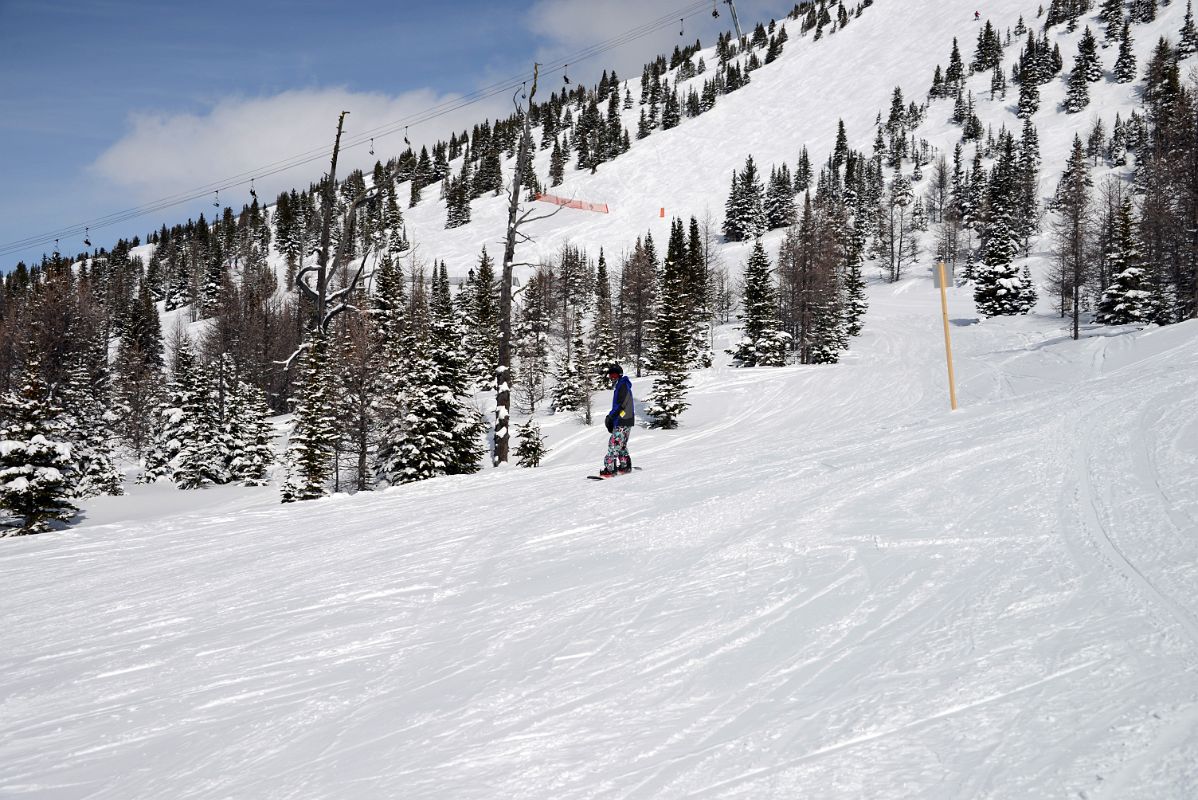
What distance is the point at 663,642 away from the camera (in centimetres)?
374

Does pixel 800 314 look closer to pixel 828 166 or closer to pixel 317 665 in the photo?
pixel 317 665

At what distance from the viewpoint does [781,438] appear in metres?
12.5

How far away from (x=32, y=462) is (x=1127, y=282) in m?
57.9

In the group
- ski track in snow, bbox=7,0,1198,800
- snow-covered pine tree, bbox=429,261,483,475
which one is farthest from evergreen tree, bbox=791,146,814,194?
ski track in snow, bbox=7,0,1198,800

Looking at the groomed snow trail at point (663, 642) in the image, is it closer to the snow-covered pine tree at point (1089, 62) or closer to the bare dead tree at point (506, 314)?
the bare dead tree at point (506, 314)

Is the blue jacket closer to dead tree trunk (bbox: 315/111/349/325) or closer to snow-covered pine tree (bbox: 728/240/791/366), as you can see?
dead tree trunk (bbox: 315/111/349/325)

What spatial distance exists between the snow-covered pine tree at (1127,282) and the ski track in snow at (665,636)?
40.4 metres

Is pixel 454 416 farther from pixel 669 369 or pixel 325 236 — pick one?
pixel 325 236

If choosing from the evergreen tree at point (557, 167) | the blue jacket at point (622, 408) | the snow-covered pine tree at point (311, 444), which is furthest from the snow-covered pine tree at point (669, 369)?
the evergreen tree at point (557, 167)

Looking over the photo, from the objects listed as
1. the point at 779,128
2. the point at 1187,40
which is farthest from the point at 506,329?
the point at 1187,40

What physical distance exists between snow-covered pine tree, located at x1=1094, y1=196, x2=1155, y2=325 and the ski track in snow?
4037 cm

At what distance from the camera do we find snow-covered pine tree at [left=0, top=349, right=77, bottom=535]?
20500 millimetres

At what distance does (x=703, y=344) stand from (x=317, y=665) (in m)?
52.1

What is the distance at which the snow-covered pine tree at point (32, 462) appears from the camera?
67.3 feet
